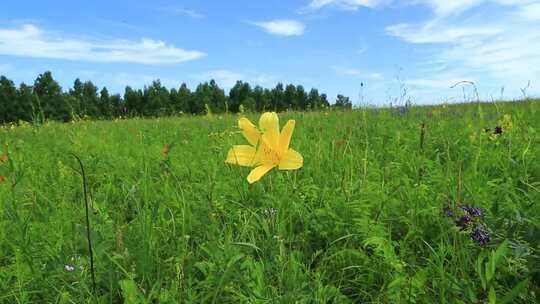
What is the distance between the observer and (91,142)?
4.62 metres

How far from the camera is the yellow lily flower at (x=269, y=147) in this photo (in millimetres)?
1085

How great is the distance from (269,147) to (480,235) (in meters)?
0.75

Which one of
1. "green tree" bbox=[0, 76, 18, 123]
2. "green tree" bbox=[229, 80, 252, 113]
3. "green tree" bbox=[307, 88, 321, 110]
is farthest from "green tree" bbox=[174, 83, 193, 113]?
"green tree" bbox=[307, 88, 321, 110]

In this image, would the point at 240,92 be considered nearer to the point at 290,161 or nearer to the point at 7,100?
the point at 7,100

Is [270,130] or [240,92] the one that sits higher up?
[240,92]

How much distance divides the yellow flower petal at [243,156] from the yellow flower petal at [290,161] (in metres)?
0.09

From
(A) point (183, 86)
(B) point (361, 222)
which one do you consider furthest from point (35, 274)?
(A) point (183, 86)

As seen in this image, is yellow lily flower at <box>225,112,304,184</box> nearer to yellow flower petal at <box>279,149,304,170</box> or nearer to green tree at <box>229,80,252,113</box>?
yellow flower petal at <box>279,149,304,170</box>

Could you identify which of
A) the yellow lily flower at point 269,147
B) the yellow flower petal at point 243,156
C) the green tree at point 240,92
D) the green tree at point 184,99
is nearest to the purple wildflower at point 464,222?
the yellow lily flower at point 269,147

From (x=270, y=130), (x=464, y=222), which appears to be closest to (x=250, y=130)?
(x=270, y=130)

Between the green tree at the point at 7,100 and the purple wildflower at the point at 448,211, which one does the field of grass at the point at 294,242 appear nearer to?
the purple wildflower at the point at 448,211

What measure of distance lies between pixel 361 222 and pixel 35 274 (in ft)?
4.18

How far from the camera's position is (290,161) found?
43.0 inches

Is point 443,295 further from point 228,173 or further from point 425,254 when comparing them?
point 228,173
